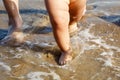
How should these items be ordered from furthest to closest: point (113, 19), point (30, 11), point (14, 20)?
point (30, 11)
point (113, 19)
point (14, 20)

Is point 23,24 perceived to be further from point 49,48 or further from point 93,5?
point 93,5

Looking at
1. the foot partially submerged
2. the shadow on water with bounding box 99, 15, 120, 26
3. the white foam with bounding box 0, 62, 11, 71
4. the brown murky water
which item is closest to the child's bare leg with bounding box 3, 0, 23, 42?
the foot partially submerged

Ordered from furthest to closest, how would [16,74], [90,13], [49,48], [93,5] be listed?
[93,5] < [90,13] < [49,48] < [16,74]

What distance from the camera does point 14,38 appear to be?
3.83 meters

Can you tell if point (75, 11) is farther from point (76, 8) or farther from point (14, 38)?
point (14, 38)

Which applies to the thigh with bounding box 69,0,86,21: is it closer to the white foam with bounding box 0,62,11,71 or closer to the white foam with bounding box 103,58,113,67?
the white foam with bounding box 103,58,113,67

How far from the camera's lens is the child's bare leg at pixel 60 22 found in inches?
126

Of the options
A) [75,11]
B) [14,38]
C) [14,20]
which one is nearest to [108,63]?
[75,11]

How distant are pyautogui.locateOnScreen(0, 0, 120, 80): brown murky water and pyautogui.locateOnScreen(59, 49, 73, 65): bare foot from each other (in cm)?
5

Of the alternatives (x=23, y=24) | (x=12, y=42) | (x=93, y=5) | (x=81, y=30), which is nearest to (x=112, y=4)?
(x=93, y=5)

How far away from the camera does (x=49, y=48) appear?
365 centimetres

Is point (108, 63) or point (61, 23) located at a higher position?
point (61, 23)

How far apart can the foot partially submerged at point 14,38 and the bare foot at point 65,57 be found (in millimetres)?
682

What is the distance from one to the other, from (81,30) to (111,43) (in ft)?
1.81
